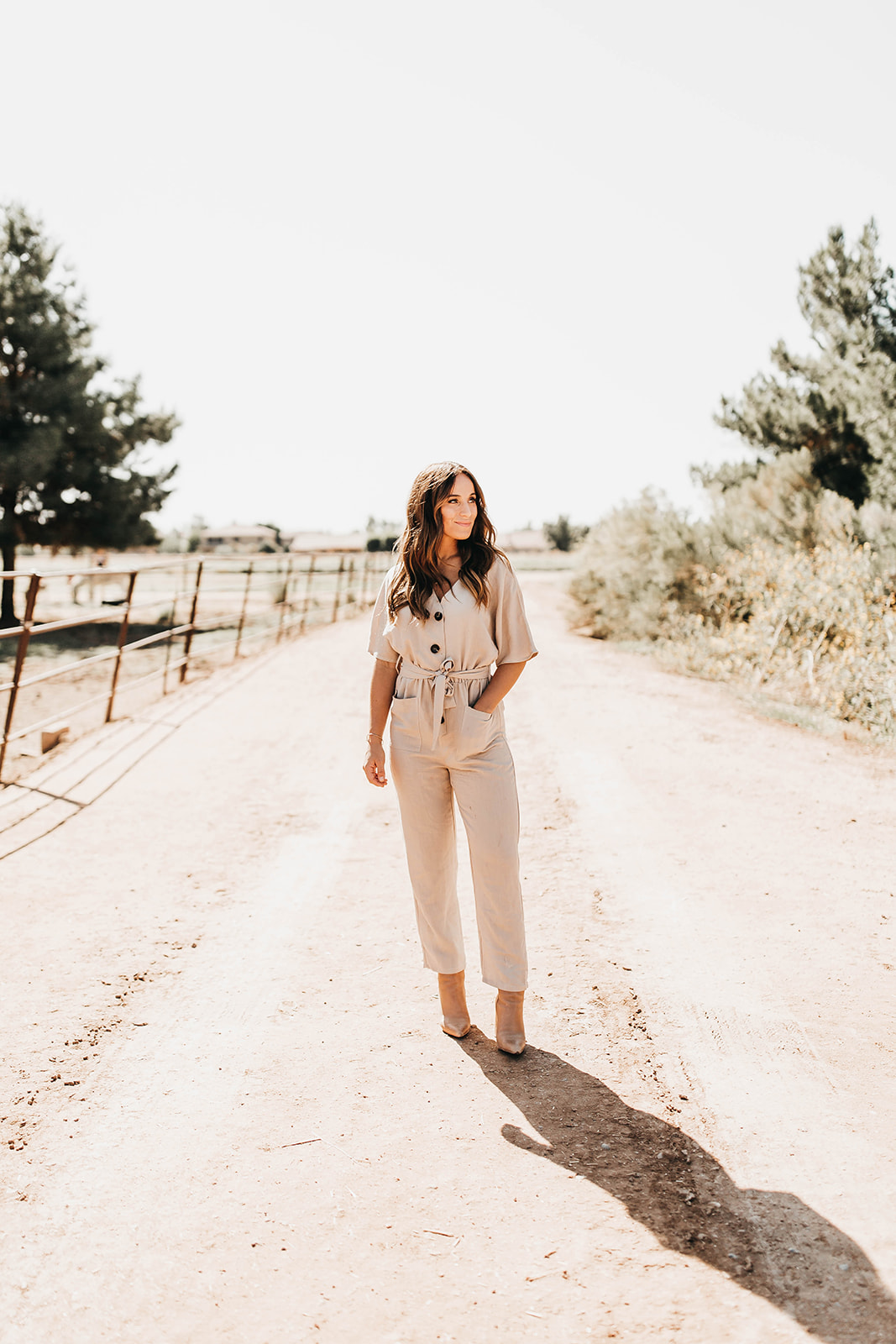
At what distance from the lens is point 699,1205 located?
90.0 inches

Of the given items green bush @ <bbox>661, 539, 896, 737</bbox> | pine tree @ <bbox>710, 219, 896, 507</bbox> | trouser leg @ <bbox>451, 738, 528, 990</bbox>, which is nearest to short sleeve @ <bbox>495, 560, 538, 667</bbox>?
trouser leg @ <bbox>451, 738, 528, 990</bbox>

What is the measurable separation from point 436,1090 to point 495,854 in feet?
2.31

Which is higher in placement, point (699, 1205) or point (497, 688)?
point (497, 688)

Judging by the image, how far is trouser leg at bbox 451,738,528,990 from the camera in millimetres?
2908

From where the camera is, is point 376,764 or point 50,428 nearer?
point 376,764

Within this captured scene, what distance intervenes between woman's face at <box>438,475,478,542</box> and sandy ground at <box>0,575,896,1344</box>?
Answer: 1633 millimetres

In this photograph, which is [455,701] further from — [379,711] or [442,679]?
[379,711]

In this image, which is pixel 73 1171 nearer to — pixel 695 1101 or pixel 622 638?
pixel 695 1101

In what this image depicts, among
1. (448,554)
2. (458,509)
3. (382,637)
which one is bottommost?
(382,637)

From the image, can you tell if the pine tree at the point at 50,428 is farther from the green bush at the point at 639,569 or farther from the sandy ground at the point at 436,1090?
the sandy ground at the point at 436,1090

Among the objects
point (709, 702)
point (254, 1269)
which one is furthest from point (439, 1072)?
point (709, 702)

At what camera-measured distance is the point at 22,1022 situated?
323 cm

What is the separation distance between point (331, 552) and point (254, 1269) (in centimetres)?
1613

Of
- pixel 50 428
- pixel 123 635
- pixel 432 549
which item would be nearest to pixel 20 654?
pixel 123 635
